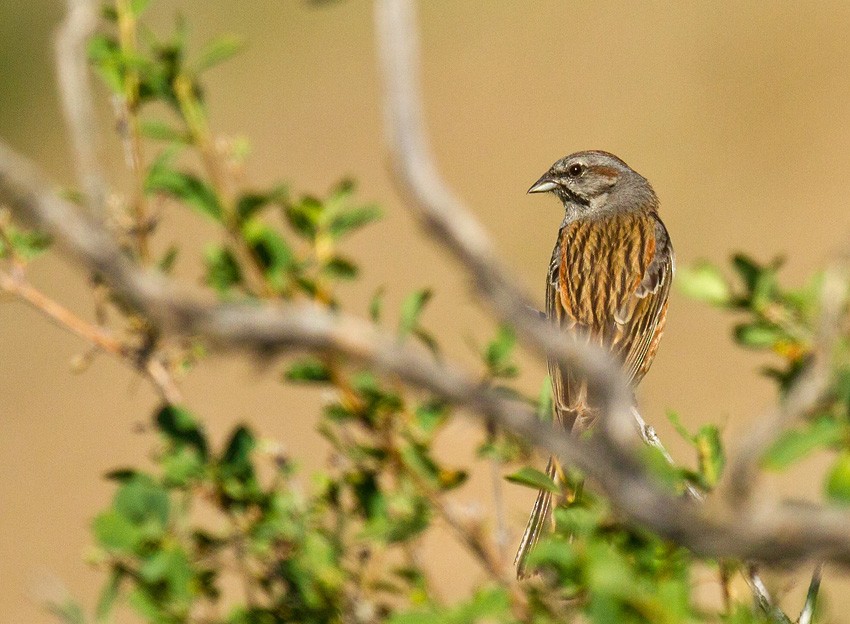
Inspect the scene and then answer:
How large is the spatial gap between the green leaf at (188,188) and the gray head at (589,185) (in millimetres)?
3787

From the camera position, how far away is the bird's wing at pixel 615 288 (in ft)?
16.1

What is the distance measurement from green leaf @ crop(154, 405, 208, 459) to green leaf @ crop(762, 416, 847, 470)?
3.04ft

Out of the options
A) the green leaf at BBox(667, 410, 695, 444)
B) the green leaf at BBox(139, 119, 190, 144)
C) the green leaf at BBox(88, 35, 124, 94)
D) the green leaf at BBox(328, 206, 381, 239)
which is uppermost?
the green leaf at BBox(88, 35, 124, 94)

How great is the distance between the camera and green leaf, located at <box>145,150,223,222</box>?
1977 millimetres

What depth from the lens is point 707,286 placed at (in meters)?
2.17

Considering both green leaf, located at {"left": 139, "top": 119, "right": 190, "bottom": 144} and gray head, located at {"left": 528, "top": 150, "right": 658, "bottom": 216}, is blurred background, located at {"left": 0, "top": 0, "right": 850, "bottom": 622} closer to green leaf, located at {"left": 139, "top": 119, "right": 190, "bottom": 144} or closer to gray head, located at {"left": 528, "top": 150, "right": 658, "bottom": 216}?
gray head, located at {"left": 528, "top": 150, "right": 658, "bottom": 216}

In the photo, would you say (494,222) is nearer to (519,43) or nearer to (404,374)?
(519,43)

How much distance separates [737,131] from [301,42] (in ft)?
19.7

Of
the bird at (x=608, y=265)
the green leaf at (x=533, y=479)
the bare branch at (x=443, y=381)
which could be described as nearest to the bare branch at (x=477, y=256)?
the bare branch at (x=443, y=381)

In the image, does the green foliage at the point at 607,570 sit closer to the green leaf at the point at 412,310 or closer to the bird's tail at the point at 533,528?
the green leaf at the point at 412,310

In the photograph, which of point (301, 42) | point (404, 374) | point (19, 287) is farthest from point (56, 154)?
point (404, 374)

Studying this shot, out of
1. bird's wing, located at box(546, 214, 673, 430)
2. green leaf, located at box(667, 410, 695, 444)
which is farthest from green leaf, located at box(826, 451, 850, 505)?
bird's wing, located at box(546, 214, 673, 430)

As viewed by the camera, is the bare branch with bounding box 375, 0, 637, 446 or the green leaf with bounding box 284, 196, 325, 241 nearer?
the bare branch with bounding box 375, 0, 637, 446

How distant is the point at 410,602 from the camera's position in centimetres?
210
